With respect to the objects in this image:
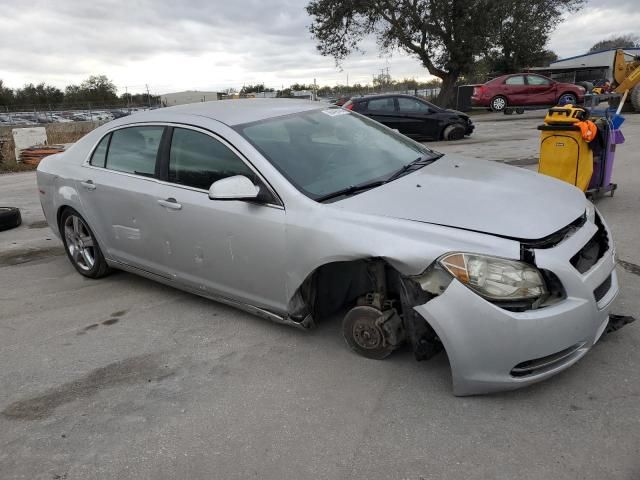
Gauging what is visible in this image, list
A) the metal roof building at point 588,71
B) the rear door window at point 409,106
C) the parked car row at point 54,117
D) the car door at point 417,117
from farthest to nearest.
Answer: the parked car row at point 54,117 → the metal roof building at point 588,71 → the rear door window at point 409,106 → the car door at point 417,117

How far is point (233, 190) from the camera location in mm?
3248

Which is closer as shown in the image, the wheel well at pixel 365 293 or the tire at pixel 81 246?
the wheel well at pixel 365 293

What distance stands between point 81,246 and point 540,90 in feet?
72.3

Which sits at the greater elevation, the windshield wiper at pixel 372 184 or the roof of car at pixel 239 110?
the roof of car at pixel 239 110

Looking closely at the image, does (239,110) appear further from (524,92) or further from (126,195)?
(524,92)

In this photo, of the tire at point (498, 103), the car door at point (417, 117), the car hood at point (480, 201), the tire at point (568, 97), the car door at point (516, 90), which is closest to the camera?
the car hood at point (480, 201)

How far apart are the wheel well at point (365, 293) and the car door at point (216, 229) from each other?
0.17 meters

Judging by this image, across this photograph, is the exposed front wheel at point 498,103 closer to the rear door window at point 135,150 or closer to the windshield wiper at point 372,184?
the windshield wiper at point 372,184

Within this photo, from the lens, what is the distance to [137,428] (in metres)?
2.78

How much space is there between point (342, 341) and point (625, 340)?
5.61 ft

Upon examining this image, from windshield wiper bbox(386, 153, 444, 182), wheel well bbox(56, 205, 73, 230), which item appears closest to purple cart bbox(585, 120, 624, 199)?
windshield wiper bbox(386, 153, 444, 182)

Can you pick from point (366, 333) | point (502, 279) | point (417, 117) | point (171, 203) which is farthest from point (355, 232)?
point (417, 117)

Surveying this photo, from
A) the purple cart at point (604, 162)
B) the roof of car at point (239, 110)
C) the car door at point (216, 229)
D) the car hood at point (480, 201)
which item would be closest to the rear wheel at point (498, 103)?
the purple cart at point (604, 162)

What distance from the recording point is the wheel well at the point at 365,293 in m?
2.86
